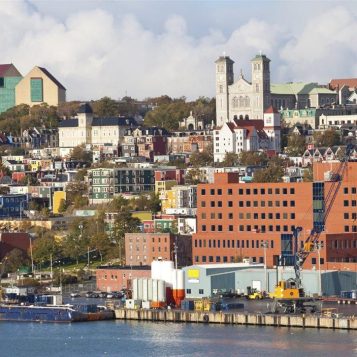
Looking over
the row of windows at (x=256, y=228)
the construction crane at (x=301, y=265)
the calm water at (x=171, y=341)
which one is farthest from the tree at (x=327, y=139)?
the calm water at (x=171, y=341)

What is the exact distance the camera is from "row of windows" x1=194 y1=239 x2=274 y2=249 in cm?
9650

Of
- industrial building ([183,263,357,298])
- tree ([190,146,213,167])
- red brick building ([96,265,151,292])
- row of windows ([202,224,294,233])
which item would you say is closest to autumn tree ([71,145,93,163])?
tree ([190,146,213,167])

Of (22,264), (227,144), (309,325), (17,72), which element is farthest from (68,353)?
(17,72)

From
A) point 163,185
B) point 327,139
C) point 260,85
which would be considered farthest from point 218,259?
point 260,85

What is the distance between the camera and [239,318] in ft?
261

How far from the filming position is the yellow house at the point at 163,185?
132 m

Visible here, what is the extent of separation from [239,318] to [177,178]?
56.6 meters

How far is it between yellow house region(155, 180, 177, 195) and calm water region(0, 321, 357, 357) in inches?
1981

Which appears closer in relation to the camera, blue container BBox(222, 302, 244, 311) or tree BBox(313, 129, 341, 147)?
blue container BBox(222, 302, 244, 311)

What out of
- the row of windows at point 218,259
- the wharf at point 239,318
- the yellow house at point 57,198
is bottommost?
the wharf at point 239,318

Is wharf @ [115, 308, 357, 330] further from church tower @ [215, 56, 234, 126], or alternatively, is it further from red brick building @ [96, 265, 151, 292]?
church tower @ [215, 56, 234, 126]

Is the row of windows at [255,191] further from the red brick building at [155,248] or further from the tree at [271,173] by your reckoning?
the tree at [271,173]

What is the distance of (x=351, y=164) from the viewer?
97.8 m

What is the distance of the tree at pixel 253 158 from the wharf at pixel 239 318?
58114mm
